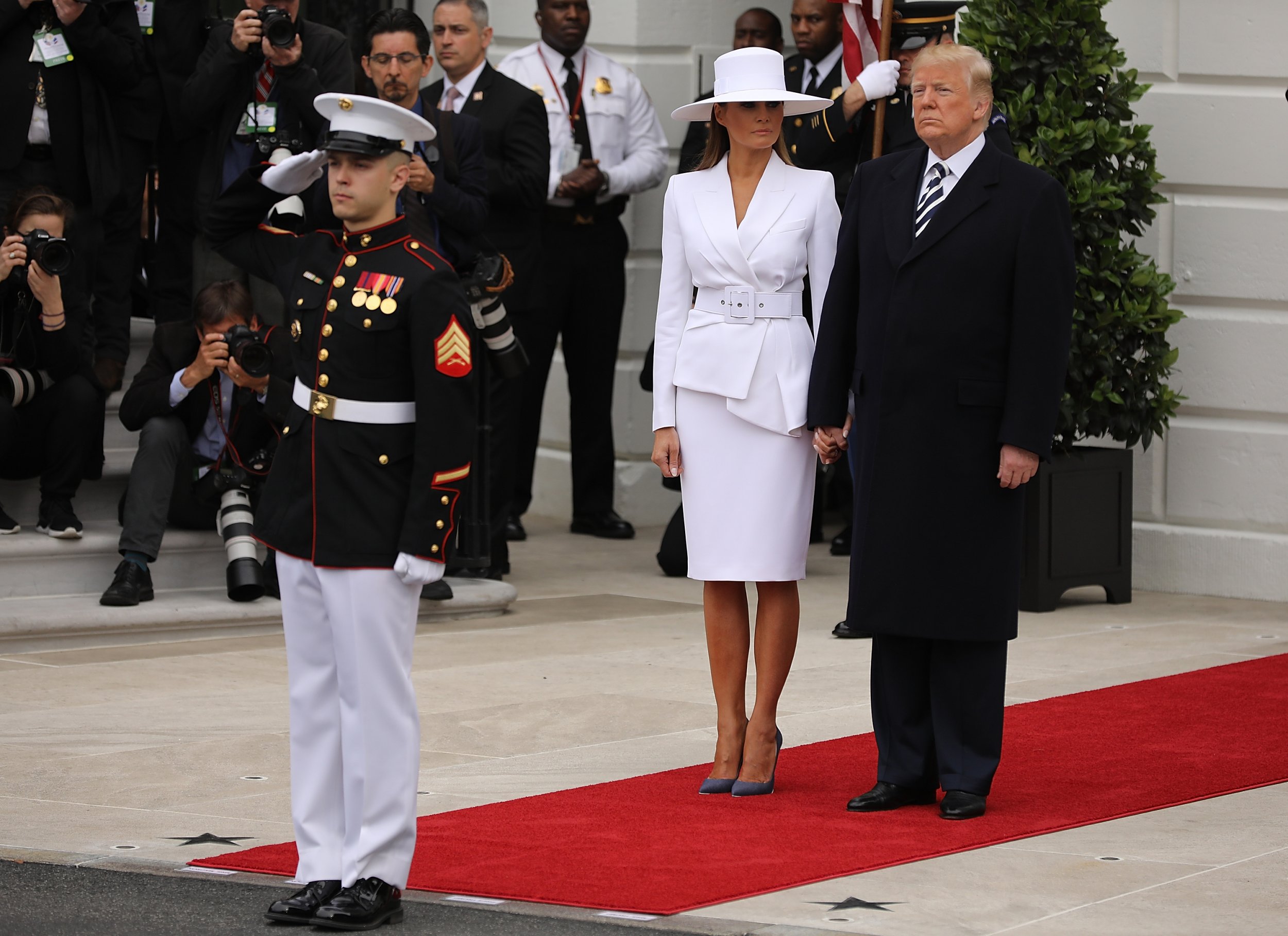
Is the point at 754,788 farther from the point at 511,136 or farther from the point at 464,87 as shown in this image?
the point at 464,87

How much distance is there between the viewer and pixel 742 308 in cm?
581

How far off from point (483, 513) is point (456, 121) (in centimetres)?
167

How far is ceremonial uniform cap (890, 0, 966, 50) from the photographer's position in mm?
8156

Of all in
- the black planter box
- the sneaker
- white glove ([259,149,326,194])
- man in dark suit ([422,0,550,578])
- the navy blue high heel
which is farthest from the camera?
man in dark suit ([422,0,550,578])

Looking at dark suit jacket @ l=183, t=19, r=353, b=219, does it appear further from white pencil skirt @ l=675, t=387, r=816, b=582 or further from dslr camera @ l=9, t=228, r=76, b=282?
white pencil skirt @ l=675, t=387, r=816, b=582

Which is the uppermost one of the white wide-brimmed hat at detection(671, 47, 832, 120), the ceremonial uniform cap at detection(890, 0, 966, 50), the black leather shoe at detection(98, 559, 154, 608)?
the ceremonial uniform cap at detection(890, 0, 966, 50)

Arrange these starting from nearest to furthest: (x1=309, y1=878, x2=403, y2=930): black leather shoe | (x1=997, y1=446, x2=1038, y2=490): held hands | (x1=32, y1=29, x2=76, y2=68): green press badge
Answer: (x1=309, y1=878, x2=403, y2=930): black leather shoe → (x1=997, y1=446, x2=1038, y2=490): held hands → (x1=32, y1=29, x2=76, y2=68): green press badge

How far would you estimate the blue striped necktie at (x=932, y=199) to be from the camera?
562 cm

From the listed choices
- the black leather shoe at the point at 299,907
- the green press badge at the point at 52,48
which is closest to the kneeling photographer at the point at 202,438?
the green press badge at the point at 52,48

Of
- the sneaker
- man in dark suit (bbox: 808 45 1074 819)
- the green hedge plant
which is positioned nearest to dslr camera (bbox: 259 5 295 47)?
the sneaker

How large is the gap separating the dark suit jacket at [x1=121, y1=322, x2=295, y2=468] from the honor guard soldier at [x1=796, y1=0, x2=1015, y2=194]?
2218mm

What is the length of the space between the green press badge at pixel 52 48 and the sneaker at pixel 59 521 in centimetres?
185

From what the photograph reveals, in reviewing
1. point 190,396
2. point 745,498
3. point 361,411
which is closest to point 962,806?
point 745,498

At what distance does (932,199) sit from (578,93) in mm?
5617
